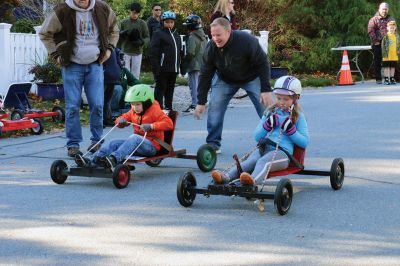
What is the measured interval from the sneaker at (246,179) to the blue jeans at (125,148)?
5.65ft

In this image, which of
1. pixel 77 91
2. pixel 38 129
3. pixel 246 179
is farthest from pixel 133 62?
pixel 246 179

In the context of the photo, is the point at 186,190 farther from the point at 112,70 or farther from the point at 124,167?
the point at 112,70

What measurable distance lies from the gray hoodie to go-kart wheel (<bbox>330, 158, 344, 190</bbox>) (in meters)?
3.21

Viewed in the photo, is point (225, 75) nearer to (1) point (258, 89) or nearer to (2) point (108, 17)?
(1) point (258, 89)

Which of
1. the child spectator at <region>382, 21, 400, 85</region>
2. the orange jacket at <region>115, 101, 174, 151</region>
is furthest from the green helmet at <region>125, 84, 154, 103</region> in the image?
the child spectator at <region>382, 21, 400, 85</region>

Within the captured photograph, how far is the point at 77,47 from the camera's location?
905 cm

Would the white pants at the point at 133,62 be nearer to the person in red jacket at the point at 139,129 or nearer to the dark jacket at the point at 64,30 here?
the dark jacket at the point at 64,30

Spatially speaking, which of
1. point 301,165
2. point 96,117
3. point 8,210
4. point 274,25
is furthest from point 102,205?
point 274,25

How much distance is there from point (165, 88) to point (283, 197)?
7.45m

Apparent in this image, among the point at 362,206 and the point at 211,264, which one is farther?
the point at 362,206

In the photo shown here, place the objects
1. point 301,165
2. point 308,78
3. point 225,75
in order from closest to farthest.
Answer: point 301,165 → point 225,75 → point 308,78

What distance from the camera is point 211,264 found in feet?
16.6

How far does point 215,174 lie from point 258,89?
2.97m

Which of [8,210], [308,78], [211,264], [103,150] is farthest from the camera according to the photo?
[308,78]
